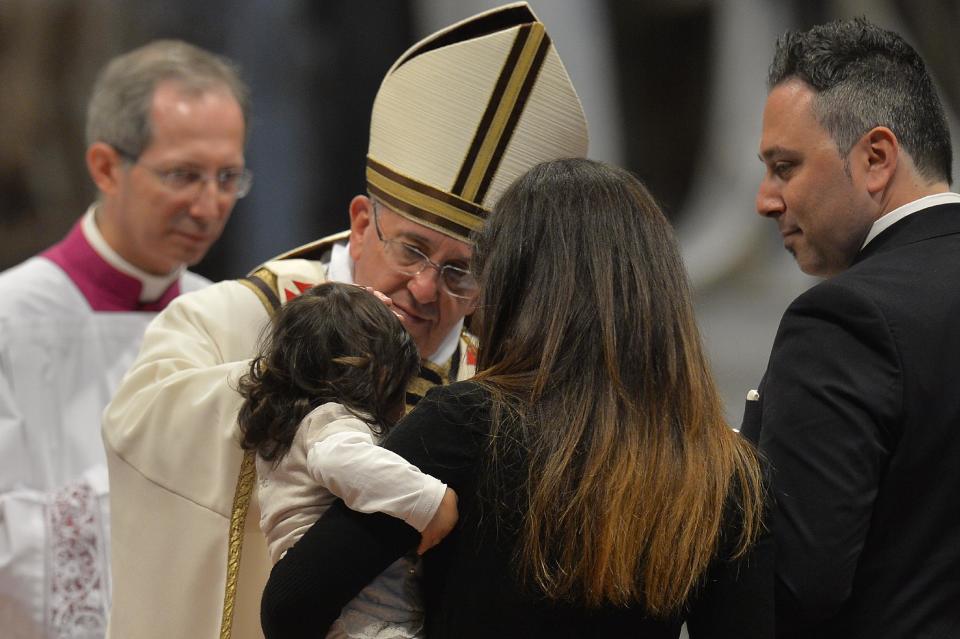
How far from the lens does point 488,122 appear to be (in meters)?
2.58

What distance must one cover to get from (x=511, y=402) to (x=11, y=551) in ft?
8.19

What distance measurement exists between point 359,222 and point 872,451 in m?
1.23

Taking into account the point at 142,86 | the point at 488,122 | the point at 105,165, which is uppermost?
the point at 488,122

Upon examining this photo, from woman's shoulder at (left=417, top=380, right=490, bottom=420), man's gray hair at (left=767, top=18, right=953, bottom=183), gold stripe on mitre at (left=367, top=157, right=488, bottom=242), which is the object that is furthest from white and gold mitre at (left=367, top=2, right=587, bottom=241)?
woman's shoulder at (left=417, top=380, right=490, bottom=420)

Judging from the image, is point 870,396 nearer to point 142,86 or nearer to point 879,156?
point 879,156

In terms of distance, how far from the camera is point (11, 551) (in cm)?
371

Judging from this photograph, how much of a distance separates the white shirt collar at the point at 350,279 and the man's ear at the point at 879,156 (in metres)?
0.91

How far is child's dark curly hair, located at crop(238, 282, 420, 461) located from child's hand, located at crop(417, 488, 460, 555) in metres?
0.21

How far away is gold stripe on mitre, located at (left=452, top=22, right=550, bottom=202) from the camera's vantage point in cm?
257

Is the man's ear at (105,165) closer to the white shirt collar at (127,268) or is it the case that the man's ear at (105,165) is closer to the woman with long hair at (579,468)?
the white shirt collar at (127,268)

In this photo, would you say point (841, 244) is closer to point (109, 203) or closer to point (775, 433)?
point (775, 433)

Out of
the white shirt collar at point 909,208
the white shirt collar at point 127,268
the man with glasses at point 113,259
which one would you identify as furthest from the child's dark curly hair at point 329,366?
the white shirt collar at point 127,268

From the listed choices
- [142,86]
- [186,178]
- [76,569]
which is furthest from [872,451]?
[142,86]

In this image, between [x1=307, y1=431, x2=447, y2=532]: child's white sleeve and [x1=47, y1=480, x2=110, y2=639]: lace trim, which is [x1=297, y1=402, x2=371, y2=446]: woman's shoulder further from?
[x1=47, y1=480, x2=110, y2=639]: lace trim
